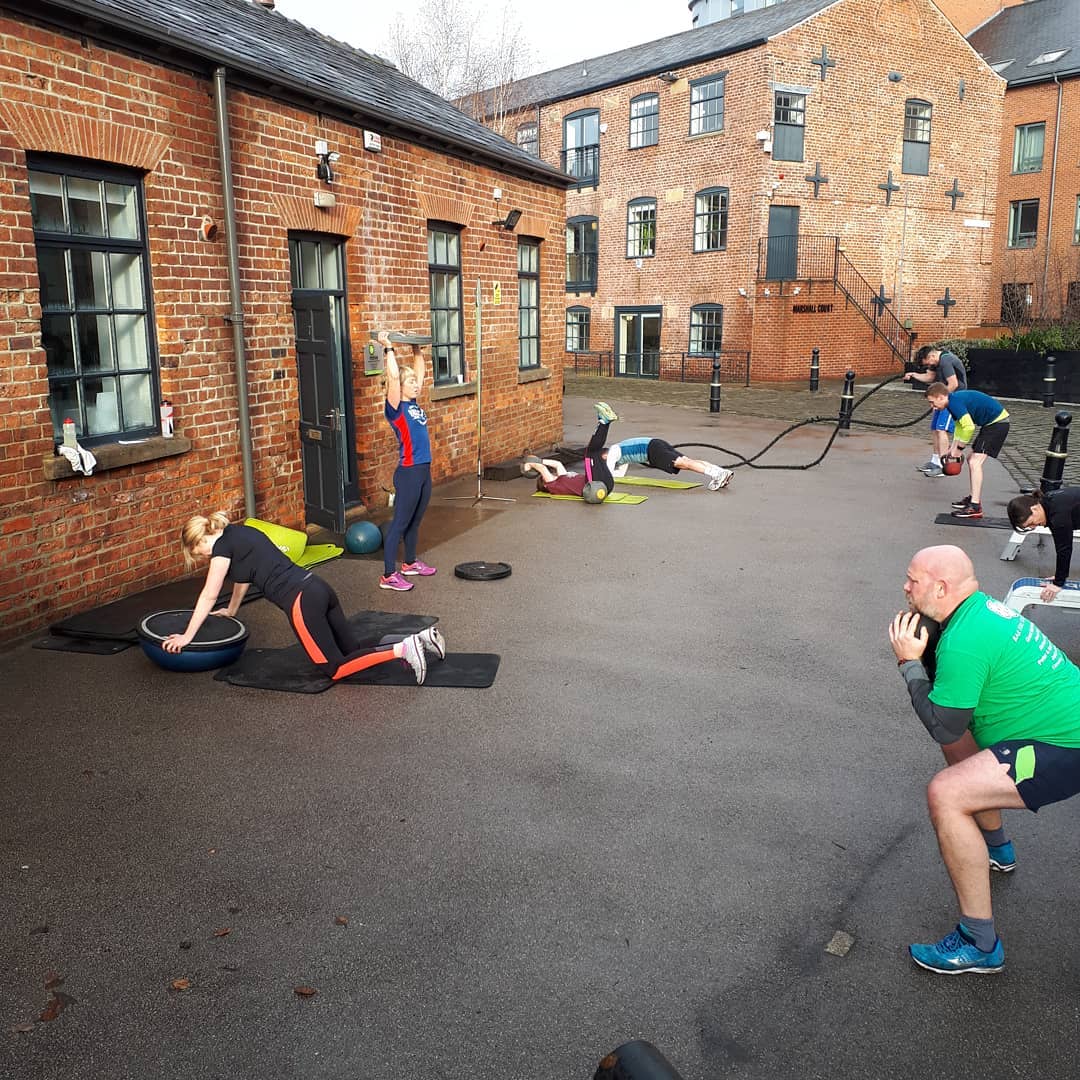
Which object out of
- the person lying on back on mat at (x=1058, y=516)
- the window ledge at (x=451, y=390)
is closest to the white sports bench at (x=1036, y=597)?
the person lying on back on mat at (x=1058, y=516)

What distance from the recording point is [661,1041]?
10.4ft

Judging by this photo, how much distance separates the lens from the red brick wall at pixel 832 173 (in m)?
28.4

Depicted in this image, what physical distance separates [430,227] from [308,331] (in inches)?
134

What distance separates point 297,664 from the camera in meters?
6.50

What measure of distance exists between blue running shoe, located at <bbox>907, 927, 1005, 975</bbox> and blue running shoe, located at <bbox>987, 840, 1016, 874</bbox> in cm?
66

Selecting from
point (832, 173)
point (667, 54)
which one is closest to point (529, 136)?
point (667, 54)

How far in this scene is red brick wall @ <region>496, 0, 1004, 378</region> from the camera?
1118 inches

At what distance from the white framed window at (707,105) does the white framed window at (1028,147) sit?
13.6 m

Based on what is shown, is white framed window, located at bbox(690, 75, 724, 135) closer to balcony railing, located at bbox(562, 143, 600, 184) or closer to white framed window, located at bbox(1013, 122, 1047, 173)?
balcony railing, located at bbox(562, 143, 600, 184)

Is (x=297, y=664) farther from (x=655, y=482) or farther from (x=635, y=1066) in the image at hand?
(x=655, y=482)

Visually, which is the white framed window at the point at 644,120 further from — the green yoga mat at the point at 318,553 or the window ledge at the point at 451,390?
the green yoga mat at the point at 318,553

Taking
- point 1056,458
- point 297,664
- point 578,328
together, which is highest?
point 578,328

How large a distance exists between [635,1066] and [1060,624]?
6602 millimetres

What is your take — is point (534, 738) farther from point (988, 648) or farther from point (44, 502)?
point (44, 502)
